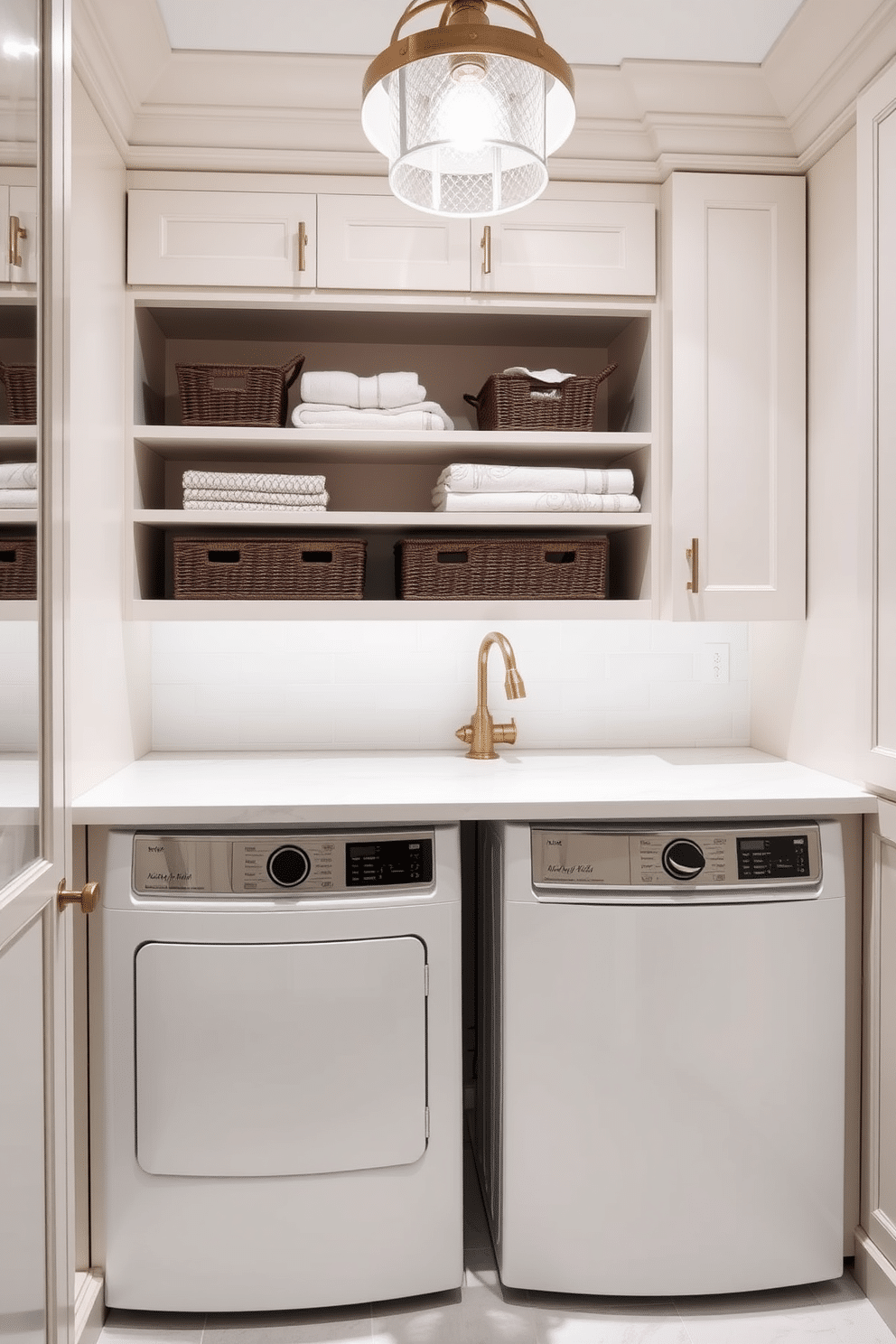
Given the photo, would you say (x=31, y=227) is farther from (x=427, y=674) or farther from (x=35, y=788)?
(x=427, y=674)

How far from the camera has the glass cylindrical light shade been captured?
1210mm

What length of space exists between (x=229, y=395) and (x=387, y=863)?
44.8 inches

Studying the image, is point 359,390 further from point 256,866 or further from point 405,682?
point 256,866

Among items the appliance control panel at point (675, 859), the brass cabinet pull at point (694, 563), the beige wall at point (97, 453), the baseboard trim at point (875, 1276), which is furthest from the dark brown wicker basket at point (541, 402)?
the baseboard trim at point (875, 1276)

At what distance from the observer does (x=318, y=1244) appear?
1.77 metres

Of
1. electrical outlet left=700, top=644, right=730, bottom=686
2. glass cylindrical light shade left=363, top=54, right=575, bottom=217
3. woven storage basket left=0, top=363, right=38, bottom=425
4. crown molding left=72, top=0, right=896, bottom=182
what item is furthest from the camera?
electrical outlet left=700, top=644, right=730, bottom=686

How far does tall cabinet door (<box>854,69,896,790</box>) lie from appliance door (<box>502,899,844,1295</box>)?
0.43 m

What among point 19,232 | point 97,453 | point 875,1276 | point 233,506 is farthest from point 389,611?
point 875,1276

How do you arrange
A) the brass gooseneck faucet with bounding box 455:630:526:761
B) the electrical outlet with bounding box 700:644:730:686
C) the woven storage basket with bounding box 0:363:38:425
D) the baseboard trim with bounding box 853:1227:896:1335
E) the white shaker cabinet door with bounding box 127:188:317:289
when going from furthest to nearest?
1. the electrical outlet with bounding box 700:644:730:686
2. the brass gooseneck faucet with bounding box 455:630:526:761
3. the white shaker cabinet door with bounding box 127:188:317:289
4. the baseboard trim with bounding box 853:1227:896:1335
5. the woven storage basket with bounding box 0:363:38:425

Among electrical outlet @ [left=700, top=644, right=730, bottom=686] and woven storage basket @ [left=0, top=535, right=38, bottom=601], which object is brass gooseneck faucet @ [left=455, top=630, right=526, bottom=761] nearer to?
electrical outlet @ [left=700, top=644, right=730, bottom=686]

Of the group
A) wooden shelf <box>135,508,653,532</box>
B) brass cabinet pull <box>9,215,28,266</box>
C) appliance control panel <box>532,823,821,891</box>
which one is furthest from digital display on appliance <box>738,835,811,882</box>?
brass cabinet pull <box>9,215,28,266</box>

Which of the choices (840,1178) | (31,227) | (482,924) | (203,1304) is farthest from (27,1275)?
(840,1178)

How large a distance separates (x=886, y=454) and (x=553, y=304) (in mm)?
844

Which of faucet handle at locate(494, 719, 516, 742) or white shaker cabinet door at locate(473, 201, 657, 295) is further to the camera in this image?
faucet handle at locate(494, 719, 516, 742)
